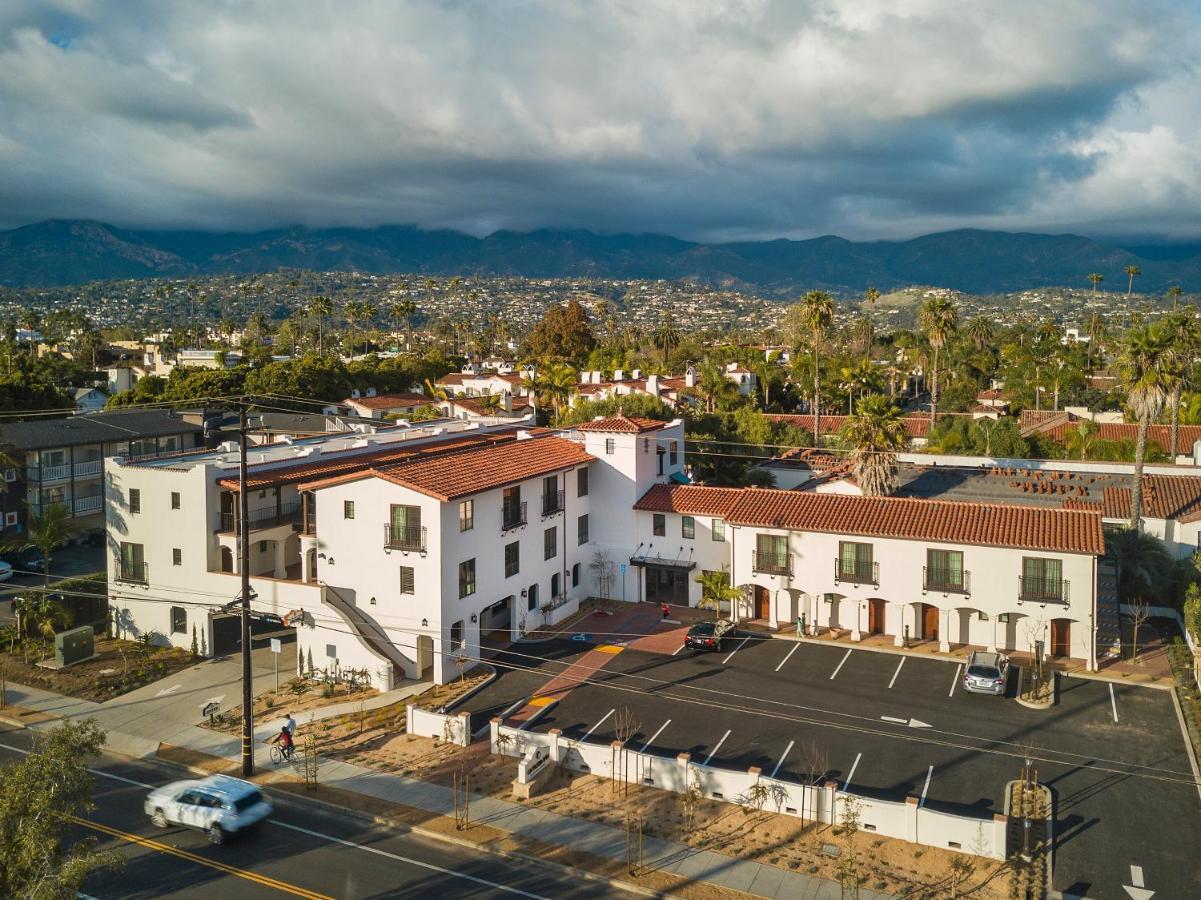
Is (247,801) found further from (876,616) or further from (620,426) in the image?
(876,616)

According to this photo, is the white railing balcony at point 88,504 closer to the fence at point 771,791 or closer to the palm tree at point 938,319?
the fence at point 771,791

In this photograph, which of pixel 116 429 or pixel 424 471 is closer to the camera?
pixel 424 471

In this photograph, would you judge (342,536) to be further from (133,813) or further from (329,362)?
(329,362)

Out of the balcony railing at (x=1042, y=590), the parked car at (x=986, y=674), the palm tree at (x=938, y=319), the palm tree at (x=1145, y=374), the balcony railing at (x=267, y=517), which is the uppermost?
the palm tree at (x=938, y=319)

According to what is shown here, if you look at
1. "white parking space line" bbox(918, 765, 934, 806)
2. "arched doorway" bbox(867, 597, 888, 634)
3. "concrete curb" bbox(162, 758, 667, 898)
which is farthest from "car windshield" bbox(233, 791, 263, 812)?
"arched doorway" bbox(867, 597, 888, 634)

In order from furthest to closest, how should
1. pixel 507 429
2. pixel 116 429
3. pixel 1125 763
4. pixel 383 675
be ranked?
pixel 116 429, pixel 507 429, pixel 383 675, pixel 1125 763

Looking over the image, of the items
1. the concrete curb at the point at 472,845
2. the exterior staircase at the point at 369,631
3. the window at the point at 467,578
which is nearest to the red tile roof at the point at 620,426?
the window at the point at 467,578

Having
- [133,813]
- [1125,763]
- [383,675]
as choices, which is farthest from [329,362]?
[1125,763]
